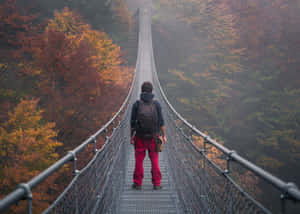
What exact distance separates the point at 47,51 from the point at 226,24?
9.81m

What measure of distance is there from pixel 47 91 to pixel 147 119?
680 cm

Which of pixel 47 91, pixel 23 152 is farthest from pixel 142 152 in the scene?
pixel 47 91

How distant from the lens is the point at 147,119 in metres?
2.14

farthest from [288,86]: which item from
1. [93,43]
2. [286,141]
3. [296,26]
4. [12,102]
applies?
[12,102]

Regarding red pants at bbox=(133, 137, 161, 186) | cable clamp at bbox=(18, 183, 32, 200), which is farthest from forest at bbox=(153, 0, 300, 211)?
cable clamp at bbox=(18, 183, 32, 200)

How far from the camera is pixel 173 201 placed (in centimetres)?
244

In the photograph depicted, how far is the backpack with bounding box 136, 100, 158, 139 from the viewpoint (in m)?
2.14

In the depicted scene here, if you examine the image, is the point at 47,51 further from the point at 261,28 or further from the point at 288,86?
the point at 261,28

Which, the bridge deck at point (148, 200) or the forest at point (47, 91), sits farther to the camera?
the forest at point (47, 91)

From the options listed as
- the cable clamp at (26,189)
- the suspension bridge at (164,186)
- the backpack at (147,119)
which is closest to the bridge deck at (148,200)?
the suspension bridge at (164,186)

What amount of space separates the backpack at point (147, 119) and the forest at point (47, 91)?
3.45 m

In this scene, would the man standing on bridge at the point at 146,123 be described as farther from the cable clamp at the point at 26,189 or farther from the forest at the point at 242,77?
the forest at the point at 242,77

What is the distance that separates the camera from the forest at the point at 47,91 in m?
5.47

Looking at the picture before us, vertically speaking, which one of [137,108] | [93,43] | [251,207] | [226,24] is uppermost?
[226,24]
